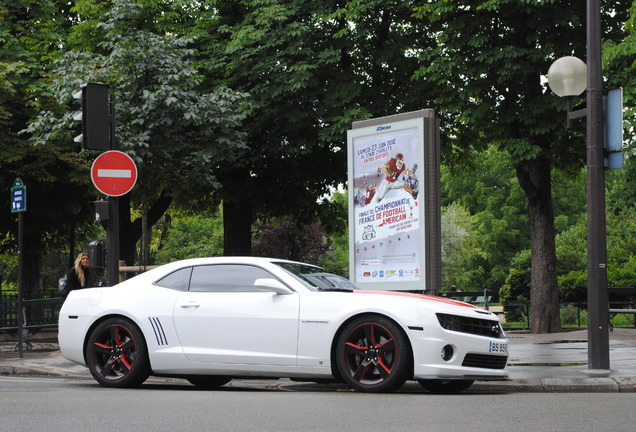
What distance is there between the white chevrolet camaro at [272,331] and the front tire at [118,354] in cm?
1

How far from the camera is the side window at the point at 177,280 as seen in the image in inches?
458

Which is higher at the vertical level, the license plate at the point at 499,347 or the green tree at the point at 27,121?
the green tree at the point at 27,121

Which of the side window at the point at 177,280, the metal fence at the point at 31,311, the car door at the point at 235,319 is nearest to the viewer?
the car door at the point at 235,319

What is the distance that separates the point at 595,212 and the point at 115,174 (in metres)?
6.59

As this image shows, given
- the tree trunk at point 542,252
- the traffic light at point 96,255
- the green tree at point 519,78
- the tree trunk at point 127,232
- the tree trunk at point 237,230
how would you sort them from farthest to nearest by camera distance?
the tree trunk at point 127,232 < the tree trunk at point 237,230 < the tree trunk at point 542,252 < the green tree at point 519,78 < the traffic light at point 96,255

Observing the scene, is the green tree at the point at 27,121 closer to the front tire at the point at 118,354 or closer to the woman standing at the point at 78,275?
the woman standing at the point at 78,275

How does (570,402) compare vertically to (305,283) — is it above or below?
below

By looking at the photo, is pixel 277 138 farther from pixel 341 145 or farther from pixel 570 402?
pixel 570 402

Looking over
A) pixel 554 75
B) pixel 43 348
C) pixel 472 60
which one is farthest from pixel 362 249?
pixel 472 60

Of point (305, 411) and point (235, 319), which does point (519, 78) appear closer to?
point (235, 319)

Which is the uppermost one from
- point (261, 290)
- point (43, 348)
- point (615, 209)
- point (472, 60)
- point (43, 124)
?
point (472, 60)

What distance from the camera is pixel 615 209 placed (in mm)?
23547

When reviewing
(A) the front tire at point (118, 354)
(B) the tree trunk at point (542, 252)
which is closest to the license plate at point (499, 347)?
(A) the front tire at point (118, 354)

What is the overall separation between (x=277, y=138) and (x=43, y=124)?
758cm
